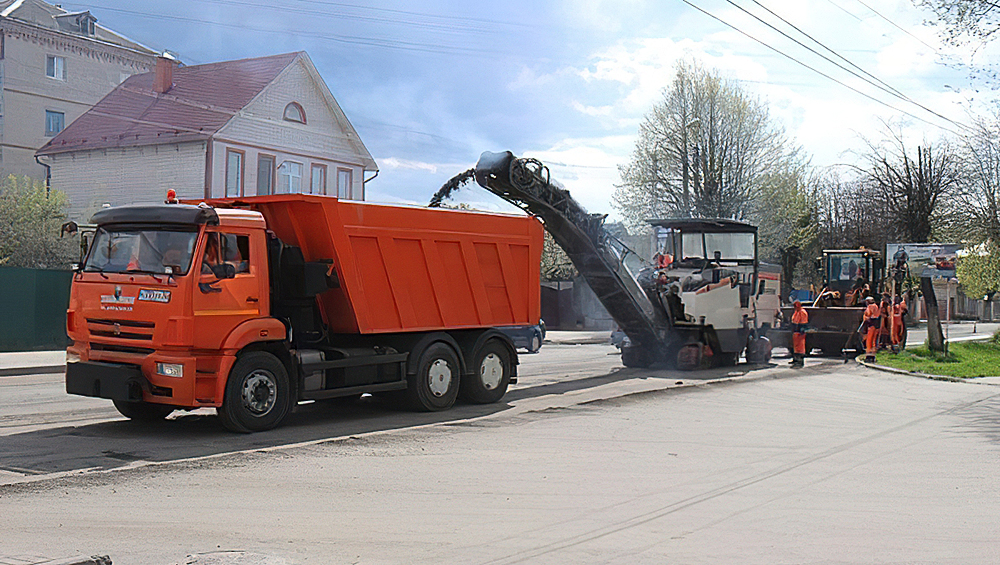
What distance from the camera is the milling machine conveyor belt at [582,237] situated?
15570 mm

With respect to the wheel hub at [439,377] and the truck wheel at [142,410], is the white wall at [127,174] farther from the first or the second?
the truck wheel at [142,410]

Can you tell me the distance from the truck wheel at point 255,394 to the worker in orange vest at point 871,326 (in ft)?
54.2

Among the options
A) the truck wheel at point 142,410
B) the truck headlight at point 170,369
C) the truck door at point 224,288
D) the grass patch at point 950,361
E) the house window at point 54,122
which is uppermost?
the house window at point 54,122

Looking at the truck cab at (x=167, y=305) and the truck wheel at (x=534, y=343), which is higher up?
the truck cab at (x=167, y=305)

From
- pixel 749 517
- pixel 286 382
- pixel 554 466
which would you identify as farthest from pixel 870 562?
pixel 286 382

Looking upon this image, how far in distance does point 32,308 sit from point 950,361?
74.7 feet

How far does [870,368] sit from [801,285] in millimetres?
40607

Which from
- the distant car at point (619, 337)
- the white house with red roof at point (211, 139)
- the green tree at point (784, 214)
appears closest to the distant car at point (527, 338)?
the distant car at point (619, 337)

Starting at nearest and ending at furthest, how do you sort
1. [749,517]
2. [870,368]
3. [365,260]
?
[749,517] < [365,260] < [870,368]

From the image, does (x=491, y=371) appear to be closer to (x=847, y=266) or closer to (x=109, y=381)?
(x=109, y=381)

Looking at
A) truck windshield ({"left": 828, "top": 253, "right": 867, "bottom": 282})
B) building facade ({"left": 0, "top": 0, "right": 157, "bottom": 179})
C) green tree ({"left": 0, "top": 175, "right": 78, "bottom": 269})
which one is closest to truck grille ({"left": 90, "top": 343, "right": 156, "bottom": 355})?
green tree ({"left": 0, "top": 175, "right": 78, "bottom": 269})

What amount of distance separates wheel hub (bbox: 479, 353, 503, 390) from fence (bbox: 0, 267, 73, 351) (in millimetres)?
14315

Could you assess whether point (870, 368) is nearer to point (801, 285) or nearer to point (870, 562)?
point (870, 562)

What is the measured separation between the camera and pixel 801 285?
60.8 m
